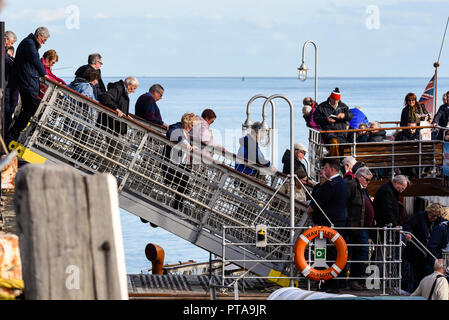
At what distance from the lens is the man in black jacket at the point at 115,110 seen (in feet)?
33.2

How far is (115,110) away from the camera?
403 inches

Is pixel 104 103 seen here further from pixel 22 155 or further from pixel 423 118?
pixel 423 118

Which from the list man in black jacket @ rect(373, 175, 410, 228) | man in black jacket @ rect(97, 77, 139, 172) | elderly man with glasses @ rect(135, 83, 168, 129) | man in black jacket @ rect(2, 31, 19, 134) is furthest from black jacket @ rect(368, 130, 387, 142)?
man in black jacket @ rect(2, 31, 19, 134)

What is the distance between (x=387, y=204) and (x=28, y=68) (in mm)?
4832

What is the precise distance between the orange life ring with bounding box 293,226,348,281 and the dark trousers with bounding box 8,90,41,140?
365 cm

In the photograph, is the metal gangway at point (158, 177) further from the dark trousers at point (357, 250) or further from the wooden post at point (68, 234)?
the wooden post at point (68, 234)

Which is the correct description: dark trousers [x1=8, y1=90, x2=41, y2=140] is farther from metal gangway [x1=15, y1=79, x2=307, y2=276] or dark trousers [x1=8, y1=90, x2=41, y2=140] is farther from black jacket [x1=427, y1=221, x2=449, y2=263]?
black jacket [x1=427, y1=221, x2=449, y2=263]

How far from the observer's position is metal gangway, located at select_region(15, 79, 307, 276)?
32.8 ft

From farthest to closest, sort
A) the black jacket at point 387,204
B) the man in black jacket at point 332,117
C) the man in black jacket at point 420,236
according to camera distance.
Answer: the man in black jacket at point 332,117 < the man in black jacket at point 420,236 < the black jacket at point 387,204

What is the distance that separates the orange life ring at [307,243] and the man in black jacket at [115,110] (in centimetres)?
250

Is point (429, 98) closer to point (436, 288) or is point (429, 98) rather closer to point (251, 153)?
point (251, 153)

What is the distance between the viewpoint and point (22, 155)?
9859mm

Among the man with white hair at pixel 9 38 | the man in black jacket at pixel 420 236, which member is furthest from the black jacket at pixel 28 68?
the man in black jacket at pixel 420 236
